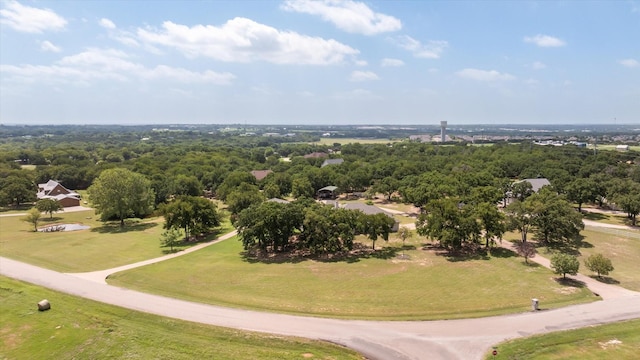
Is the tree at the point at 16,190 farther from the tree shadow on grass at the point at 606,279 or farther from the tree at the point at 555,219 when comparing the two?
the tree shadow on grass at the point at 606,279

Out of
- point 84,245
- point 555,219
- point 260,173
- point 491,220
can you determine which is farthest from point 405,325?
point 260,173

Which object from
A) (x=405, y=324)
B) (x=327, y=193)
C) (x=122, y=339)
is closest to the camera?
(x=122, y=339)

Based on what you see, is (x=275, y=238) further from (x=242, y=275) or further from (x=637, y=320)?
(x=637, y=320)

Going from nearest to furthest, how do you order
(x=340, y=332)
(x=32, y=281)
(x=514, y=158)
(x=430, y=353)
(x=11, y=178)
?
(x=430, y=353)
(x=340, y=332)
(x=32, y=281)
(x=11, y=178)
(x=514, y=158)

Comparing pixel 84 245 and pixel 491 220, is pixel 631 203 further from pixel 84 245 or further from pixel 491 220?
pixel 84 245

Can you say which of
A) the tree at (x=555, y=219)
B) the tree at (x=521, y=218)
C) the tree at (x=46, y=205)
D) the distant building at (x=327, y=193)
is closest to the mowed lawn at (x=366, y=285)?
the tree at (x=521, y=218)

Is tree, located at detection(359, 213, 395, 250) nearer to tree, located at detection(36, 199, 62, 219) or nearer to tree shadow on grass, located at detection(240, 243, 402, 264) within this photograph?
tree shadow on grass, located at detection(240, 243, 402, 264)

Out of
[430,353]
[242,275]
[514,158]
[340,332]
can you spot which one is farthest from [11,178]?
[514,158]
